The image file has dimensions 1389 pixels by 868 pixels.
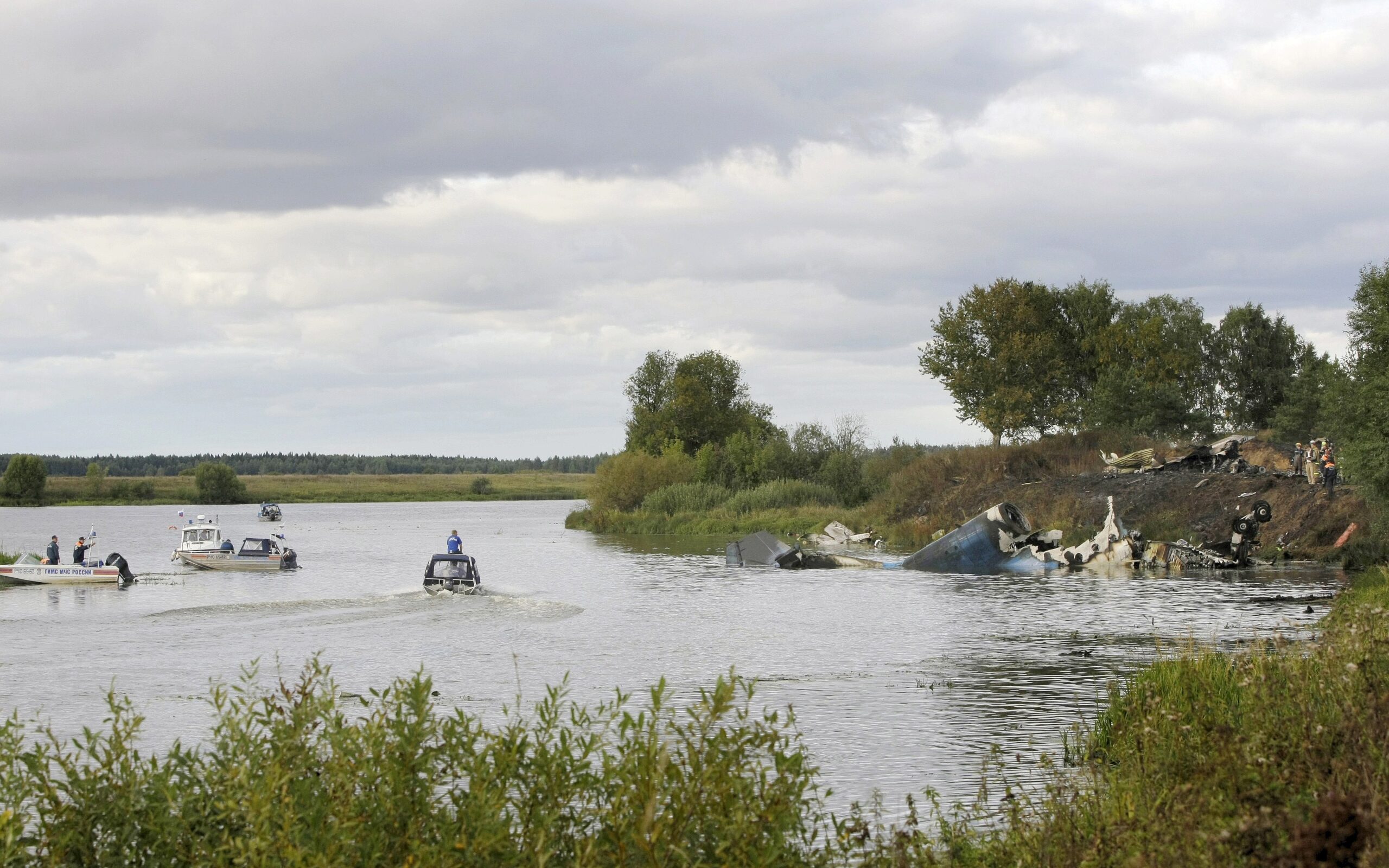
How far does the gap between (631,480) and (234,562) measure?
4096 centimetres

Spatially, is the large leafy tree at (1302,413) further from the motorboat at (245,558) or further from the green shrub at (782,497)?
the motorboat at (245,558)

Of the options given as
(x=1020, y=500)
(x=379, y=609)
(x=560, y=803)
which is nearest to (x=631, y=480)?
(x=1020, y=500)

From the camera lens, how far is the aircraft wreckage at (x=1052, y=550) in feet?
129

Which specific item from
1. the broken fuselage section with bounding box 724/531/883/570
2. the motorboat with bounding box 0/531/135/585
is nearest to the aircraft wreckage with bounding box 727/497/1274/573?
the broken fuselage section with bounding box 724/531/883/570

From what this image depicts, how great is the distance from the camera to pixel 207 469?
16812 centimetres

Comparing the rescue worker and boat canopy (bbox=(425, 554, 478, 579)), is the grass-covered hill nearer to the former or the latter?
boat canopy (bbox=(425, 554, 478, 579))

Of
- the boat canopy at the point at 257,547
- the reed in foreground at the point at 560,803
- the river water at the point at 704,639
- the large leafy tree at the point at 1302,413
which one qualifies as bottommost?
the river water at the point at 704,639

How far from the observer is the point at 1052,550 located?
4253 cm

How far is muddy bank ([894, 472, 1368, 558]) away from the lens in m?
40.5

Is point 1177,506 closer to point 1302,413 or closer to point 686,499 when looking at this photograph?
point 1302,413

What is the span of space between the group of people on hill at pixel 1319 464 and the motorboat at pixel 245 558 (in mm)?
37501

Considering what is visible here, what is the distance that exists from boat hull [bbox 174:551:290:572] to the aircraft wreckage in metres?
20.4

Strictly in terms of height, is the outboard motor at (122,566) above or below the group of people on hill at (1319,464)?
below

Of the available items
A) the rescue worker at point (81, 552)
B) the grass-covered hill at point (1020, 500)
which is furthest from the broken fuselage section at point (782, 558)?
the rescue worker at point (81, 552)
